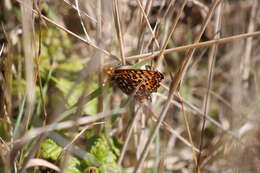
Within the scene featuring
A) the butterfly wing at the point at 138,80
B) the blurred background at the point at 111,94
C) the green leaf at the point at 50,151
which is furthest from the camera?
the green leaf at the point at 50,151

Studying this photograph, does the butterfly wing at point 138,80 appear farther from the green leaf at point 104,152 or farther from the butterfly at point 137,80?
the green leaf at point 104,152

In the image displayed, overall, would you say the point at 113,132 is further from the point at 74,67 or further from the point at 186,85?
the point at 186,85

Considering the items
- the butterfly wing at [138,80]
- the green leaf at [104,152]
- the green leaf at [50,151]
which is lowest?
the green leaf at [104,152]

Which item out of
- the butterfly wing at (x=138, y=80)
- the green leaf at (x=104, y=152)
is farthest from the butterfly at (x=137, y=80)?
the green leaf at (x=104, y=152)

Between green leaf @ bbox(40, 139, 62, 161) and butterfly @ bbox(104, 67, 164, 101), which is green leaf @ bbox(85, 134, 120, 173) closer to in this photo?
green leaf @ bbox(40, 139, 62, 161)

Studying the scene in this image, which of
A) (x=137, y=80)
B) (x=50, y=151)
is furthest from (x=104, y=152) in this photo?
(x=137, y=80)

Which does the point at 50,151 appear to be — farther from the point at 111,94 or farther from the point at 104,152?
the point at 111,94

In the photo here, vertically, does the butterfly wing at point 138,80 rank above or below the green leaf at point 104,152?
above

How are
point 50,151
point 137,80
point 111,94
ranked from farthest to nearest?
point 111,94 < point 50,151 < point 137,80
